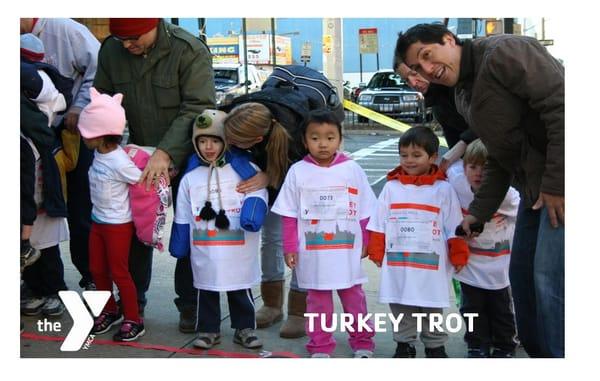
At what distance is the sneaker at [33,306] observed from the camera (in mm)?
3727

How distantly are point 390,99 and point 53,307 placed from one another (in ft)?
19.3

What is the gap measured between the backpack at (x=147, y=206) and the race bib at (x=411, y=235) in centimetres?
102

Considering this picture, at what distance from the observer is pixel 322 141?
3.23 metres

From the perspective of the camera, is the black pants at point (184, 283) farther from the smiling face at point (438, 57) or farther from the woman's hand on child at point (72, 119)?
the smiling face at point (438, 57)

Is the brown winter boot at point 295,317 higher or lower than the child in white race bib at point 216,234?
lower

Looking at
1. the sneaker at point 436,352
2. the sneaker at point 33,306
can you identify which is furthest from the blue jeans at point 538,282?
the sneaker at point 33,306

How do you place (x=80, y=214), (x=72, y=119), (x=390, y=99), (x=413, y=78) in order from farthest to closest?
1. (x=390, y=99)
2. (x=80, y=214)
3. (x=72, y=119)
4. (x=413, y=78)

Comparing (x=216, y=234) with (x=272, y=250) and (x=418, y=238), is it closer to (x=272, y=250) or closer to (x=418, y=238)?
(x=272, y=250)

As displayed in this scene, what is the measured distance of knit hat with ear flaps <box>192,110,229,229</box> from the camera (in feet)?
10.8

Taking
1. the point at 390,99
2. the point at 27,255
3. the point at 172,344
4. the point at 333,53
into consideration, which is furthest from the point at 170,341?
the point at 390,99

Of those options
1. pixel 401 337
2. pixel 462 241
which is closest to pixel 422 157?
pixel 462 241
